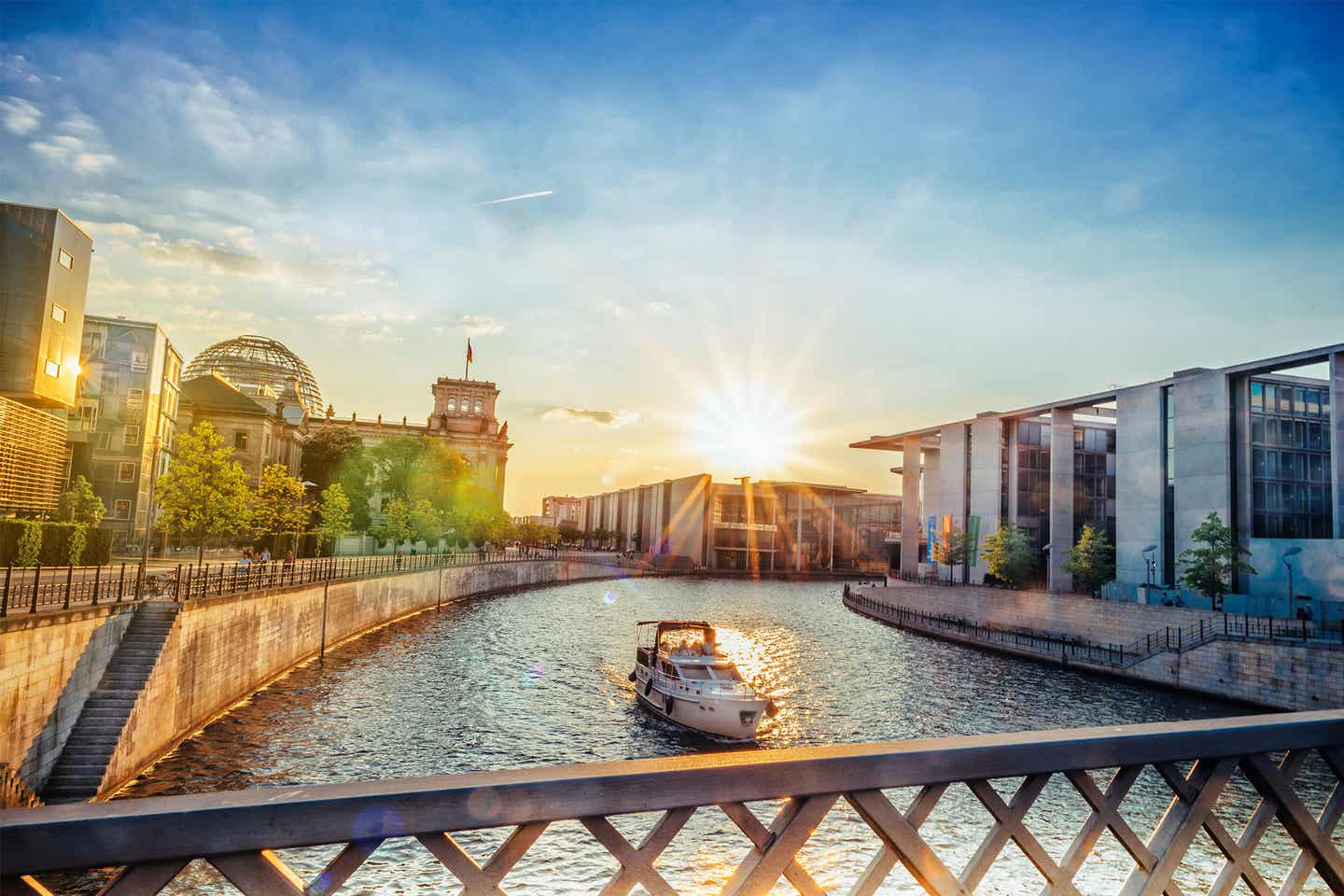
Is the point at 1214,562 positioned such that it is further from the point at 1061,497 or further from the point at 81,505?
the point at 81,505

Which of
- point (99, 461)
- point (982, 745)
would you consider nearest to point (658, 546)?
point (99, 461)

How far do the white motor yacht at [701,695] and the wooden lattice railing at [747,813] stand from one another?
90.4 feet

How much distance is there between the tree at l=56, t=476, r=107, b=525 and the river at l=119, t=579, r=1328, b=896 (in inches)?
801

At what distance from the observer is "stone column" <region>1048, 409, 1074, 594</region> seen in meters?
69.2

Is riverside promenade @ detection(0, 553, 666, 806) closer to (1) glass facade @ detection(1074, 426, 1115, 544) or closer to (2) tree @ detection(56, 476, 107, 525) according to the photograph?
(2) tree @ detection(56, 476, 107, 525)

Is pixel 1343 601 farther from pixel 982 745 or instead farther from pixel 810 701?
pixel 982 745

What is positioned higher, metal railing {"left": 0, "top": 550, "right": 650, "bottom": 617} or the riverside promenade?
metal railing {"left": 0, "top": 550, "right": 650, "bottom": 617}

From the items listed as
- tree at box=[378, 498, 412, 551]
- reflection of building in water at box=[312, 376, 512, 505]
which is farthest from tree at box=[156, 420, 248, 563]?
reflection of building in water at box=[312, 376, 512, 505]

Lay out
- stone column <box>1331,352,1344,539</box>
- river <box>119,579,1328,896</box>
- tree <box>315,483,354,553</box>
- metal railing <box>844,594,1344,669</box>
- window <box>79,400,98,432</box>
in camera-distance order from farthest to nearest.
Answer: tree <box>315,483,354,553</box>
window <box>79,400,98,432</box>
stone column <box>1331,352,1344,539</box>
metal railing <box>844,594,1344,669</box>
river <box>119,579,1328,896</box>

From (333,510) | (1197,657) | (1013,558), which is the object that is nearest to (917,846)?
(1197,657)

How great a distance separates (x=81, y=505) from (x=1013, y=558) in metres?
69.4

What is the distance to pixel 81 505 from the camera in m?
53.2

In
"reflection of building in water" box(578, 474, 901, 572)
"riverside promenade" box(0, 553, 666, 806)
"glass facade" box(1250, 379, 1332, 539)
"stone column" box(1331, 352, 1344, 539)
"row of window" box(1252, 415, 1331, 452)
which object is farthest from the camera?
"reflection of building in water" box(578, 474, 901, 572)

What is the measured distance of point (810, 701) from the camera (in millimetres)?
37250
